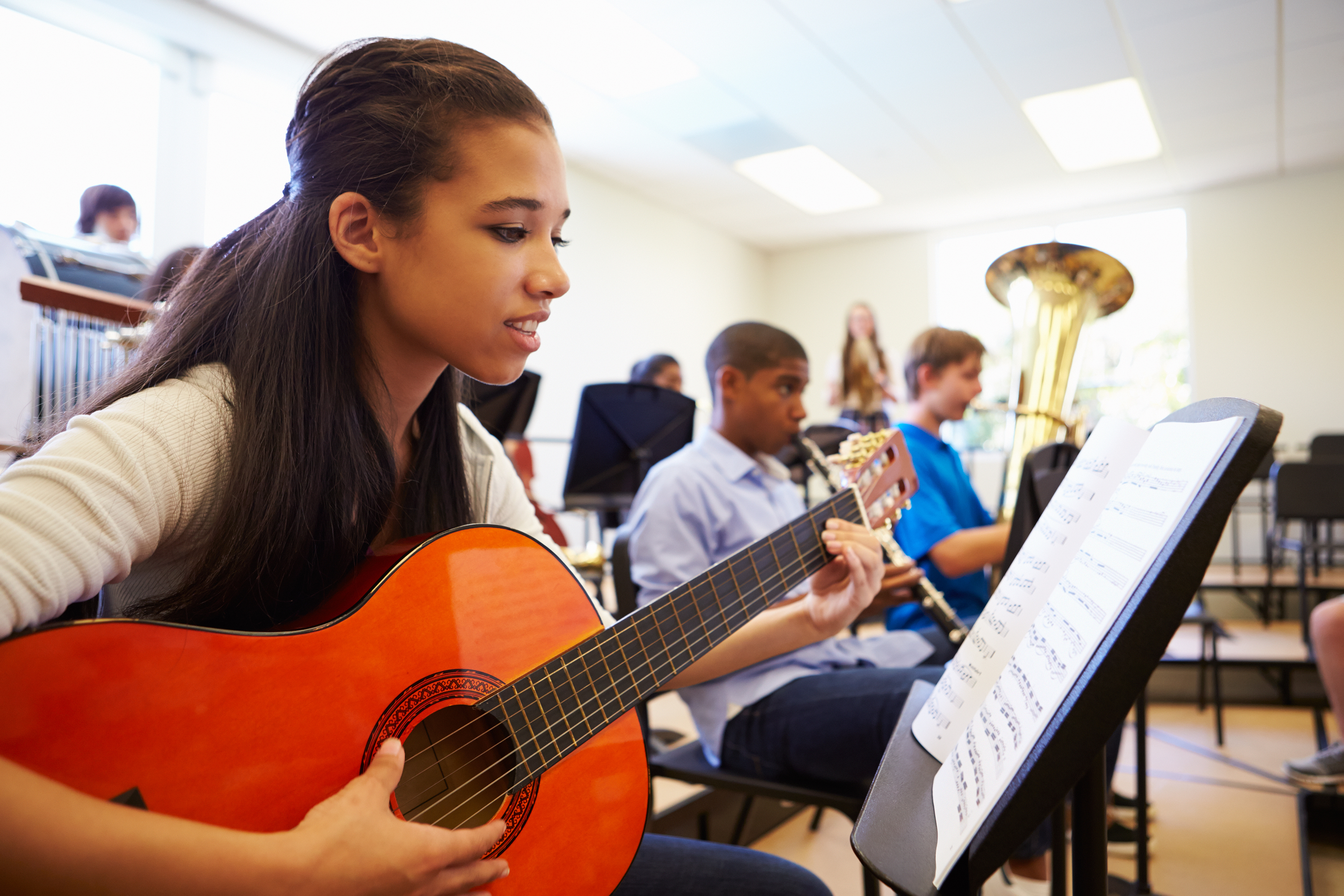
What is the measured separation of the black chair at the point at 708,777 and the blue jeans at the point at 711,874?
211mm

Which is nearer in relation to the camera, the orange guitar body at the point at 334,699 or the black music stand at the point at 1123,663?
the black music stand at the point at 1123,663

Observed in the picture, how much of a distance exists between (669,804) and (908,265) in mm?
7430

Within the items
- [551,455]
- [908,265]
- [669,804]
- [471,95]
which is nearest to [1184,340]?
[908,265]

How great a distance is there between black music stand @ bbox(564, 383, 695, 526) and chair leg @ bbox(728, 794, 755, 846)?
1585mm

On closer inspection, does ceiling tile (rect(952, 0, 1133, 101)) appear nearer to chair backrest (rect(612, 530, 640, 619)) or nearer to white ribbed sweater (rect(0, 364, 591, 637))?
chair backrest (rect(612, 530, 640, 619))

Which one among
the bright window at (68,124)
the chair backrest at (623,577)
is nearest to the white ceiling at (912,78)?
the bright window at (68,124)

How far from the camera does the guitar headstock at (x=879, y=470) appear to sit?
1403mm

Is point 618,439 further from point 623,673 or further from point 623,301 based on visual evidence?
point 623,301

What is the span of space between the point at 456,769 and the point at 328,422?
39cm

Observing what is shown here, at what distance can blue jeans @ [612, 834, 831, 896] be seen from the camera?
0.98 m

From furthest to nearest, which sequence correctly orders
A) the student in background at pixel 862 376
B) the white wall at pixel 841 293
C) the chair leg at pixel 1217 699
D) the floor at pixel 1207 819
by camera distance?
the white wall at pixel 841 293 < the student in background at pixel 862 376 < the chair leg at pixel 1217 699 < the floor at pixel 1207 819

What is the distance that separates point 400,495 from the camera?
104 cm

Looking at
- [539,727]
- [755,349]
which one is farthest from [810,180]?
[539,727]

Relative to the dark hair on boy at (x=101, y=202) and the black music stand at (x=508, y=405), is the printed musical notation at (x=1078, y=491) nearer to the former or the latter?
the black music stand at (x=508, y=405)
